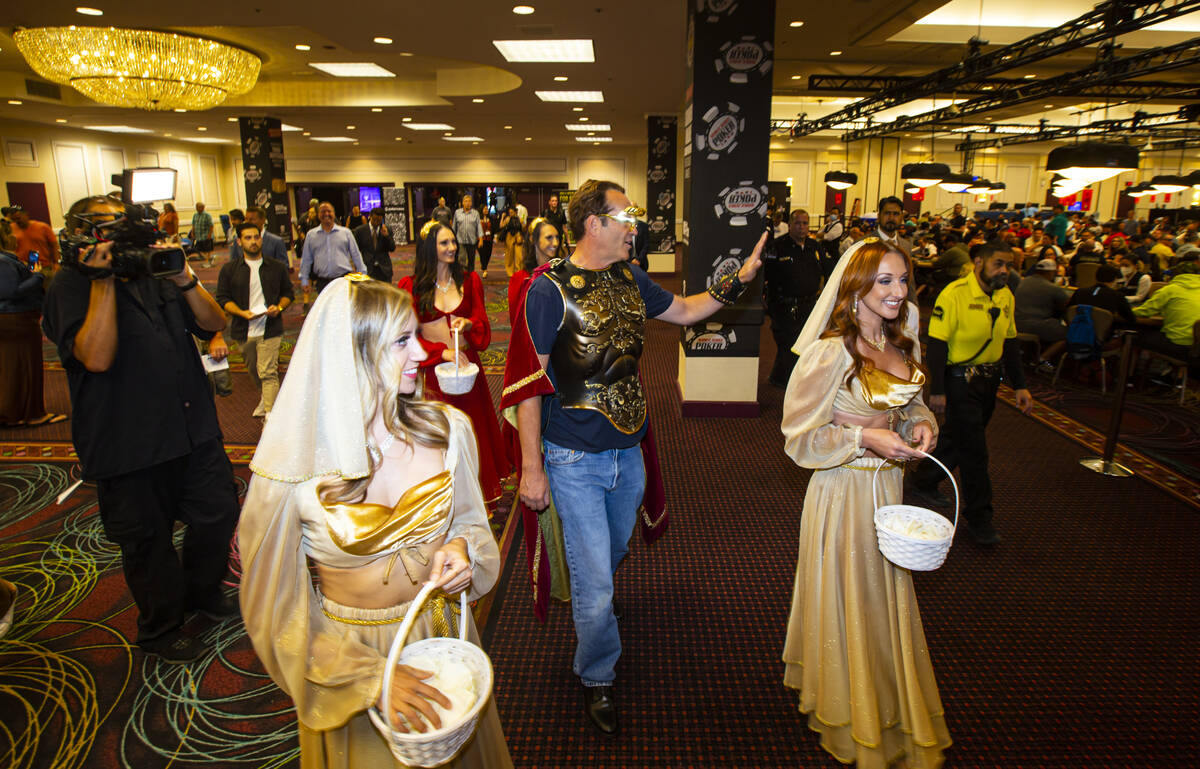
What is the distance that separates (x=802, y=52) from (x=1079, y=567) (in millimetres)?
8476

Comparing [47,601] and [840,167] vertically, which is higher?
[840,167]

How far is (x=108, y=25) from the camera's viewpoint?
756 cm

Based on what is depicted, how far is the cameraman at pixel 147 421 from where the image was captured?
2531 millimetres

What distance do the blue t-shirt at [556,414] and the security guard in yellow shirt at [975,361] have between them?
2.15 m

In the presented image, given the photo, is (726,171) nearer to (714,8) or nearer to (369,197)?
(714,8)

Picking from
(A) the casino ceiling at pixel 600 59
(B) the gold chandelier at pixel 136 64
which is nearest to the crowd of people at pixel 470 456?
(A) the casino ceiling at pixel 600 59

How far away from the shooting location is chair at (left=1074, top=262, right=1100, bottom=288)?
29.5 feet

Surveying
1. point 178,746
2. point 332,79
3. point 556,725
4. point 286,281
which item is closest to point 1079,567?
point 556,725

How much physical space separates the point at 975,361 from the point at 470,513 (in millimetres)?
3255

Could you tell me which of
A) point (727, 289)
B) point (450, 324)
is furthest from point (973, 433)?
point (450, 324)

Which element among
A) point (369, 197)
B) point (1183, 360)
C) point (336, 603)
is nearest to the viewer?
point (336, 603)

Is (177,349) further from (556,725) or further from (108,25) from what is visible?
(108,25)

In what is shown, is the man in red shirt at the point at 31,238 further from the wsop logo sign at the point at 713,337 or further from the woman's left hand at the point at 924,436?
the woman's left hand at the point at 924,436

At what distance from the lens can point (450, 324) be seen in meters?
4.11
